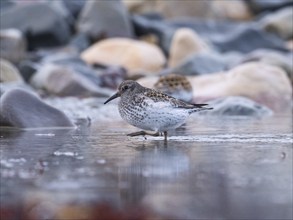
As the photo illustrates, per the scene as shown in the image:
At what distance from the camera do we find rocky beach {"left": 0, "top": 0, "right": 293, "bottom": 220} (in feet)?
15.6

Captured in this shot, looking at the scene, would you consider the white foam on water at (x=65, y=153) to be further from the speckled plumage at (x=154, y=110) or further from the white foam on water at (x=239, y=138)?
the white foam on water at (x=239, y=138)

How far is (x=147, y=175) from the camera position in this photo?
18.5ft

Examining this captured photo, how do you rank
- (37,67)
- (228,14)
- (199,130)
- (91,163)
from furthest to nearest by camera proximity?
(228,14) → (37,67) → (199,130) → (91,163)

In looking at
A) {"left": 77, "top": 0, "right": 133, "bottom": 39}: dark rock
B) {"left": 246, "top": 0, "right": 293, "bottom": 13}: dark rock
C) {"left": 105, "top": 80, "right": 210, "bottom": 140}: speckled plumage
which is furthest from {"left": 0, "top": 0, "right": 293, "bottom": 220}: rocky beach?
{"left": 246, "top": 0, "right": 293, "bottom": 13}: dark rock

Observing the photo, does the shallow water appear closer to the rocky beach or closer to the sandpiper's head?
the rocky beach

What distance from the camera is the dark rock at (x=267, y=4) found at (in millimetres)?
33062

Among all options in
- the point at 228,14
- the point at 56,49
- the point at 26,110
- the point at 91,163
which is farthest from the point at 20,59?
the point at 228,14

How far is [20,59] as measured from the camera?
18.9 m

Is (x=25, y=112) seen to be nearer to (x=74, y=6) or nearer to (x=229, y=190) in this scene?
(x=229, y=190)

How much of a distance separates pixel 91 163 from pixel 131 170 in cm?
42

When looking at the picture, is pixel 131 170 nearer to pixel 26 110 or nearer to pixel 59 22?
pixel 26 110

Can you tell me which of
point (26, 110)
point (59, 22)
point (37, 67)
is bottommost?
point (26, 110)

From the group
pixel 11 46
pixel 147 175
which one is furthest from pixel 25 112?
pixel 11 46

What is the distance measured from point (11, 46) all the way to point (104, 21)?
5.06m
